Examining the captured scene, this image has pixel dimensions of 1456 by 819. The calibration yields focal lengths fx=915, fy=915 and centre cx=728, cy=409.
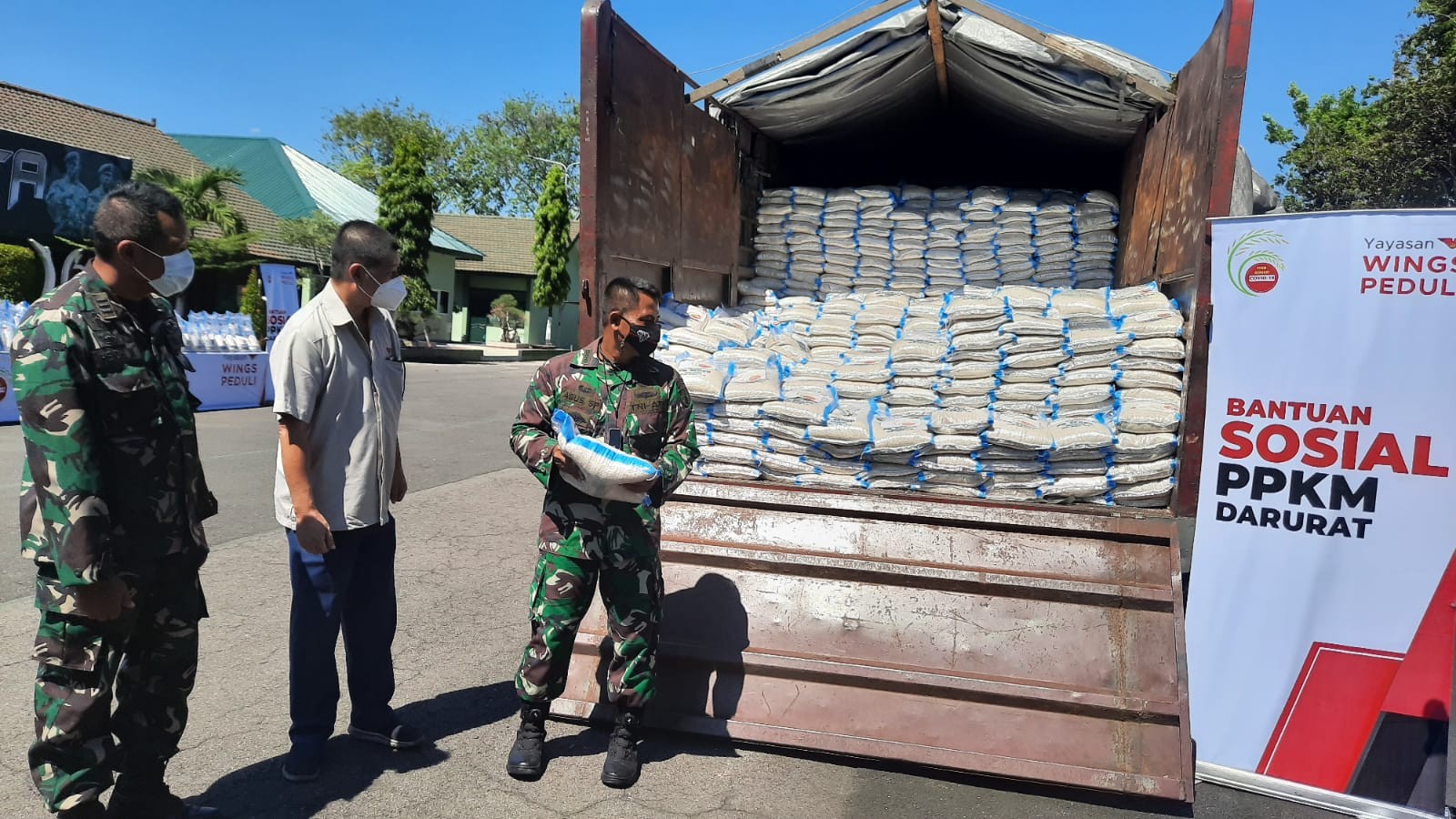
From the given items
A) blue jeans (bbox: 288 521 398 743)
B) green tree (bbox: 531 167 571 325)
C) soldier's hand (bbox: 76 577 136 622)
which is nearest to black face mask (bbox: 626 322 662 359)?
blue jeans (bbox: 288 521 398 743)

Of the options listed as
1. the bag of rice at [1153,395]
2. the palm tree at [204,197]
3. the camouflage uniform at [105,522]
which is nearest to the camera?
the camouflage uniform at [105,522]

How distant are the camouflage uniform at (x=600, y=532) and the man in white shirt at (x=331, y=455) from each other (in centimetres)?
51

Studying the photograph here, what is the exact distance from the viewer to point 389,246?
10.2 feet

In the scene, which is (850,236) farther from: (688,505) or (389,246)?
(389,246)

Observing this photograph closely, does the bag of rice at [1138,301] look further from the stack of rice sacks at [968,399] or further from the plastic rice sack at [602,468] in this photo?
the plastic rice sack at [602,468]

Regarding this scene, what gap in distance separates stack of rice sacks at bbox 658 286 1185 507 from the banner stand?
1107mm

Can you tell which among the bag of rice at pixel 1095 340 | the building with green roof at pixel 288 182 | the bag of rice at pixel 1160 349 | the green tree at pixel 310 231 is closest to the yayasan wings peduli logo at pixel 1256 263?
the bag of rice at pixel 1160 349

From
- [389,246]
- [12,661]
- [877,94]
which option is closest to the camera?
[389,246]

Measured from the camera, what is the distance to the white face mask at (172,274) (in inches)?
106

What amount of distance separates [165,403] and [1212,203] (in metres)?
3.80

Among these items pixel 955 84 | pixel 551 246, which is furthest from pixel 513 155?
pixel 955 84

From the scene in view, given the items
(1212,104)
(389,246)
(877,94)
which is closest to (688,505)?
(389,246)

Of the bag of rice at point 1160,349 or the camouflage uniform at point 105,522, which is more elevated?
the bag of rice at point 1160,349

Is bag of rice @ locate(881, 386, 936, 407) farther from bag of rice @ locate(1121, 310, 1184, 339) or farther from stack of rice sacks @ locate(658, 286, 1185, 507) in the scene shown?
bag of rice @ locate(1121, 310, 1184, 339)
